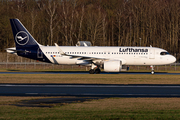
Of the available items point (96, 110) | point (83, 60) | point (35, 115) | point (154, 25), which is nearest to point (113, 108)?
point (96, 110)

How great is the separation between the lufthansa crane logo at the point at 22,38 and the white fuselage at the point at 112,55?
2420mm

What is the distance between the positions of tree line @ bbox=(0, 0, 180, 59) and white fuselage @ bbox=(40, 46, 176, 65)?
29247mm

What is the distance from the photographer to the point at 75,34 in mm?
70438

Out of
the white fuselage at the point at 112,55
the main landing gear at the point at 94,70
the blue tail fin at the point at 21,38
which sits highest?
the blue tail fin at the point at 21,38

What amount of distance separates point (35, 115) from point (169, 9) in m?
66.0

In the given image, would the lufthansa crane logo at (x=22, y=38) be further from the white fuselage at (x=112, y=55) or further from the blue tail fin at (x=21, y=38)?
the white fuselage at (x=112, y=55)

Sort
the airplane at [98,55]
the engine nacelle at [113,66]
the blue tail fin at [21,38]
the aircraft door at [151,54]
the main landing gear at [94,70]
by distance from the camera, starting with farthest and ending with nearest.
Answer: the blue tail fin at [21,38]
the aircraft door at [151,54]
the airplane at [98,55]
the main landing gear at [94,70]
the engine nacelle at [113,66]

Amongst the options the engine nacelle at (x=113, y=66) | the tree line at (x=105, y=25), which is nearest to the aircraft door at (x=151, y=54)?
the engine nacelle at (x=113, y=66)

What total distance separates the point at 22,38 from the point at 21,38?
136 millimetres

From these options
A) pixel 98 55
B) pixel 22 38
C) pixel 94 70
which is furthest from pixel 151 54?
pixel 22 38

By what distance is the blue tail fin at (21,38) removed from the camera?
38.6 metres

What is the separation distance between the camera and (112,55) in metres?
37.8

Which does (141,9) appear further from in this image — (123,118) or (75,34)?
(123,118)

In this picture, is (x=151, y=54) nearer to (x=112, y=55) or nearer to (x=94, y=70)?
(x=112, y=55)
